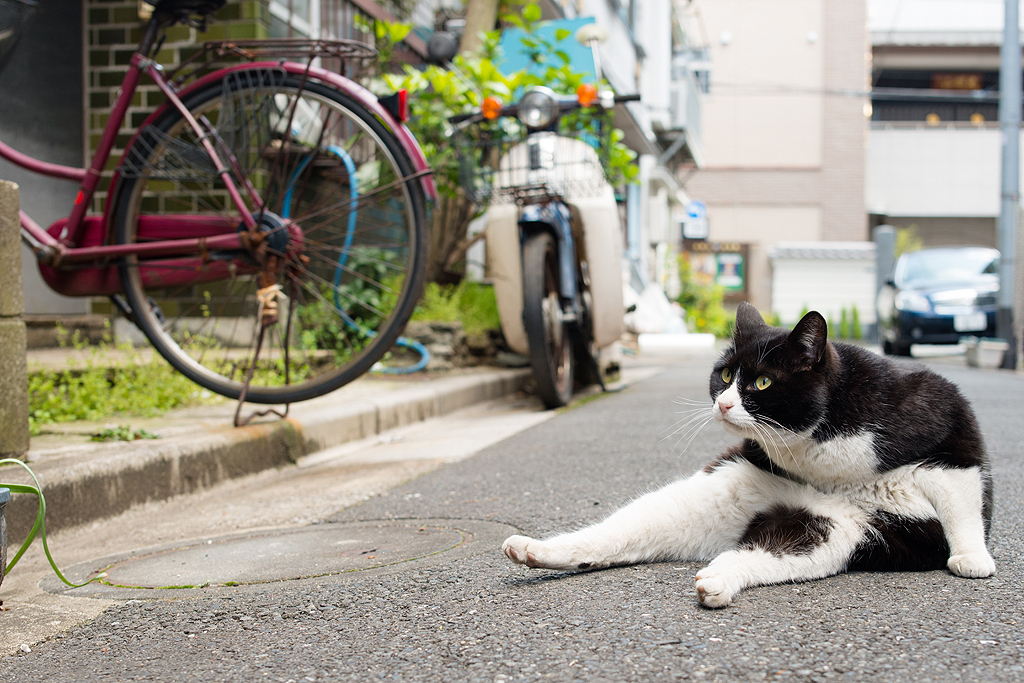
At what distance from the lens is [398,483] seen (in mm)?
2941

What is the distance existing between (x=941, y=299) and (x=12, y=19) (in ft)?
36.3

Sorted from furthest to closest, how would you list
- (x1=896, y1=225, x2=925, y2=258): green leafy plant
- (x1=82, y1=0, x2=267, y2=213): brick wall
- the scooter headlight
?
(x1=896, y1=225, x2=925, y2=258): green leafy plant, (x1=82, y1=0, x2=267, y2=213): brick wall, the scooter headlight

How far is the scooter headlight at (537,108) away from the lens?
15.1ft

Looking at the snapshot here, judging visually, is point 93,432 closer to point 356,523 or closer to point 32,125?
point 356,523

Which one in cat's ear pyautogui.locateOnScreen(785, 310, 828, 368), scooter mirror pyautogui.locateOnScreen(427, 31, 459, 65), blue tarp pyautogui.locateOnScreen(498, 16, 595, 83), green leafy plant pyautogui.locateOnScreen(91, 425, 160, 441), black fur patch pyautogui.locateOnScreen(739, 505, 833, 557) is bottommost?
black fur patch pyautogui.locateOnScreen(739, 505, 833, 557)

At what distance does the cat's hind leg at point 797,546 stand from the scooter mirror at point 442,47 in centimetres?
608

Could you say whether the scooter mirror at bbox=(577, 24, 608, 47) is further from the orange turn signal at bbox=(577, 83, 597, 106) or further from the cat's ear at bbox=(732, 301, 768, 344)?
the cat's ear at bbox=(732, 301, 768, 344)

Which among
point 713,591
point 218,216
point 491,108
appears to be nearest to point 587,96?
point 491,108

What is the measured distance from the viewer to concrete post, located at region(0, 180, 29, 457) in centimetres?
233

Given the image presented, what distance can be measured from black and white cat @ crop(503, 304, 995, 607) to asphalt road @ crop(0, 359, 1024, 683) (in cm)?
5

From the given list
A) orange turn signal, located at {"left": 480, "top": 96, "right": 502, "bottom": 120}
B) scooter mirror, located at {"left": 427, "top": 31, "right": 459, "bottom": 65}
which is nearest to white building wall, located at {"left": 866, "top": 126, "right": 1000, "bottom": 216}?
scooter mirror, located at {"left": 427, "top": 31, "right": 459, "bottom": 65}

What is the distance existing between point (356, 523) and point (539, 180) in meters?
2.82

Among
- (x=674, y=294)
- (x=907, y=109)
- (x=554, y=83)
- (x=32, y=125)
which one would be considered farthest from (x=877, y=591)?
(x=907, y=109)

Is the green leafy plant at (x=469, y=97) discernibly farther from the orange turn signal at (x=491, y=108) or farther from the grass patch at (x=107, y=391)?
the grass patch at (x=107, y=391)
